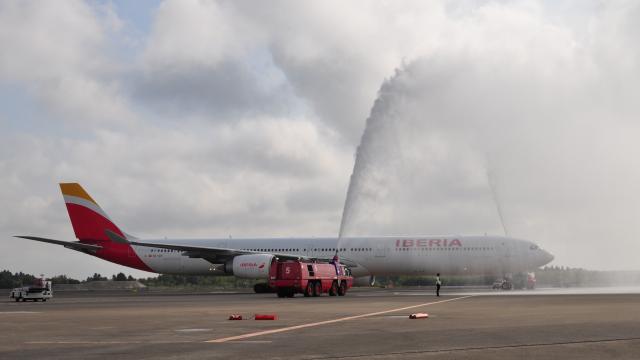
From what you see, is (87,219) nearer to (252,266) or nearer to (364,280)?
(252,266)

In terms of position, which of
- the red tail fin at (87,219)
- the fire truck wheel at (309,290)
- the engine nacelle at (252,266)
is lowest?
the fire truck wheel at (309,290)

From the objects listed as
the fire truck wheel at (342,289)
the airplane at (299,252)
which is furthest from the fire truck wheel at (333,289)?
the airplane at (299,252)

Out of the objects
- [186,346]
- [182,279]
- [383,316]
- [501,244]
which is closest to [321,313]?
[383,316]

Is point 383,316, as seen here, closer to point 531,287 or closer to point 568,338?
point 568,338

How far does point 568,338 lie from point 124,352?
869 cm

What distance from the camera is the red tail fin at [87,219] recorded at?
213 feet

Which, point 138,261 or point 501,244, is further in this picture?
point 138,261

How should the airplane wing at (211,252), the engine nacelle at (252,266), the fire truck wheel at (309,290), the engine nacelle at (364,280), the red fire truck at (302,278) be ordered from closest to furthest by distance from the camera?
the red fire truck at (302,278)
the fire truck wheel at (309,290)
the engine nacelle at (252,266)
the airplane wing at (211,252)
the engine nacelle at (364,280)

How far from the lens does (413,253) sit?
57.2 meters

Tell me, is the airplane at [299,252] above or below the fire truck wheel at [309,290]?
above

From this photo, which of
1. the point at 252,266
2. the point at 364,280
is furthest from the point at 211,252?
the point at 364,280

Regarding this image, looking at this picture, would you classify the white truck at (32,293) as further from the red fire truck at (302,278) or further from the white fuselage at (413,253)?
the white fuselage at (413,253)

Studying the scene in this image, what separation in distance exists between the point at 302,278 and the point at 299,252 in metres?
19.6

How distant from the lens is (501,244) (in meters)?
55.4
